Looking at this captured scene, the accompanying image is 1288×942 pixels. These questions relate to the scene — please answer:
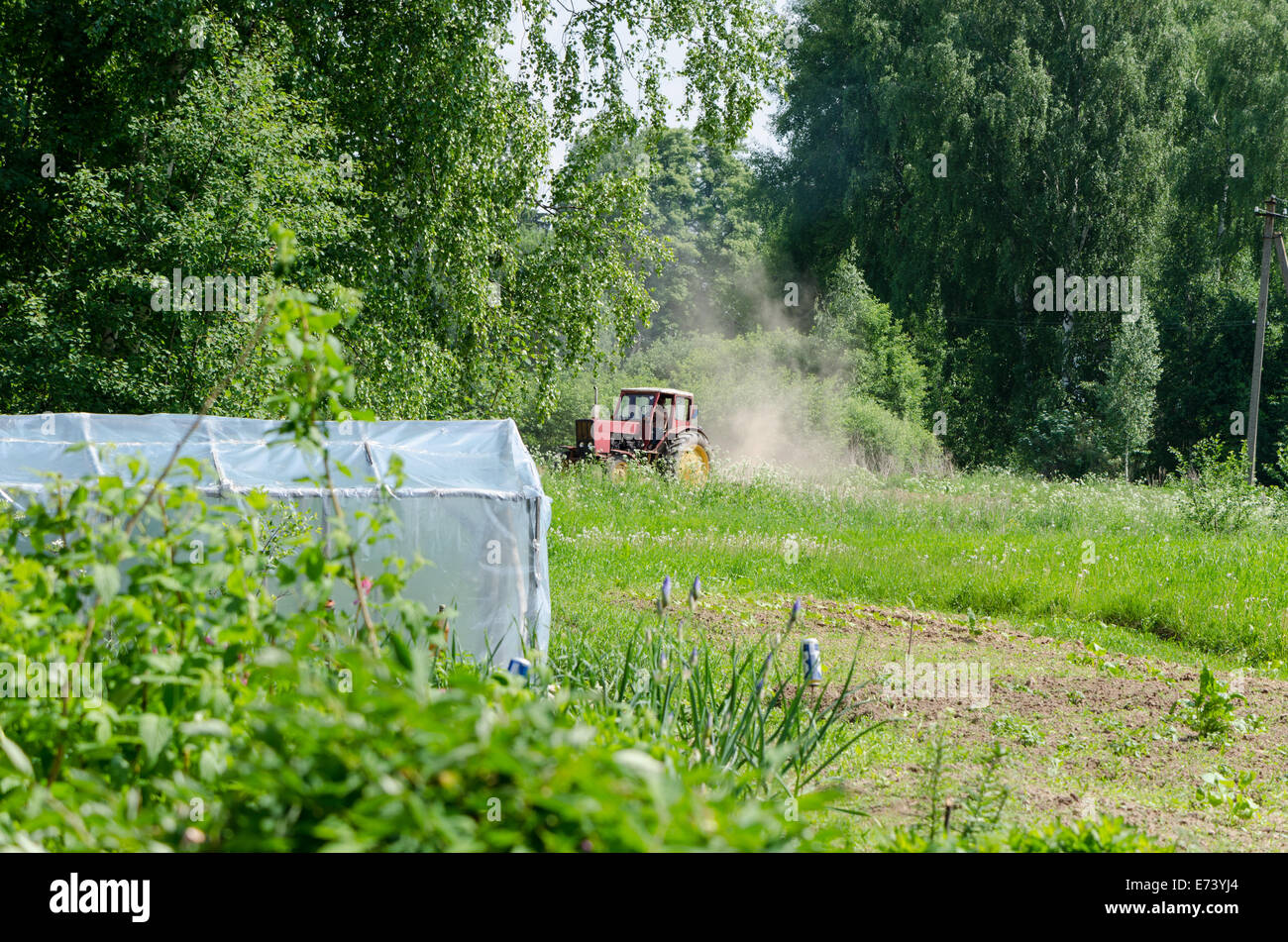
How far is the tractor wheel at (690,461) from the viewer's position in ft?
65.8

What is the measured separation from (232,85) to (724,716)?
943cm

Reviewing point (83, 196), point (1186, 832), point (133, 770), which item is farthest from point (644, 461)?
point (133, 770)

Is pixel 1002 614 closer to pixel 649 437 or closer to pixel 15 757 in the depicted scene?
pixel 15 757

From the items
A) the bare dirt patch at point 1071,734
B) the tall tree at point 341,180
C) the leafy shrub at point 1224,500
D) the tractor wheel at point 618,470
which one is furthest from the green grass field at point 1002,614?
the tall tree at point 341,180

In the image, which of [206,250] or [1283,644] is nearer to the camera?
[1283,644]

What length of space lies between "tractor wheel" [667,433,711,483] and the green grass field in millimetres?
1290

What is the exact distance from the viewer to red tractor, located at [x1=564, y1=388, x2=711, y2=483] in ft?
67.5

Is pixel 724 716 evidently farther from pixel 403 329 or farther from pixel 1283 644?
pixel 403 329

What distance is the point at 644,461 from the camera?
814 inches

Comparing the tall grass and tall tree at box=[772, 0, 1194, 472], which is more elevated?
tall tree at box=[772, 0, 1194, 472]

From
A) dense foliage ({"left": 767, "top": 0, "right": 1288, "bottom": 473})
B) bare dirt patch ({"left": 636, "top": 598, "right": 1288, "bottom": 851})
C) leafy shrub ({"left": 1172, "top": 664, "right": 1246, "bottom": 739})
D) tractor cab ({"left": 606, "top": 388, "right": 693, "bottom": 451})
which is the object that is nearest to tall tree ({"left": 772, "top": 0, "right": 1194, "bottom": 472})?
dense foliage ({"left": 767, "top": 0, "right": 1288, "bottom": 473})

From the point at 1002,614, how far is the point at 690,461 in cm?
1079

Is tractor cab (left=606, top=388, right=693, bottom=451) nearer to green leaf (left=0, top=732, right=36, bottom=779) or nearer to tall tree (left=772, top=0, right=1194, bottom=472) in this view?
tall tree (left=772, top=0, right=1194, bottom=472)
